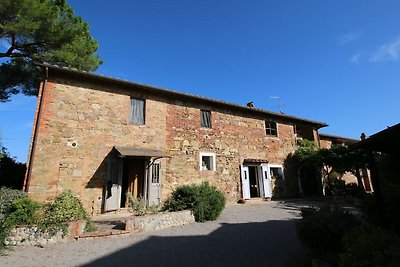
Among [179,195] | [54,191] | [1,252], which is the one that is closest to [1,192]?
[54,191]

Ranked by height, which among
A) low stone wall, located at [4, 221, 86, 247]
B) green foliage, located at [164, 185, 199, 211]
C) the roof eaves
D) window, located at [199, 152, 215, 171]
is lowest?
low stone wall, located at [4, 221, 86, 247]

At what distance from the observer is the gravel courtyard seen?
521 centimetres

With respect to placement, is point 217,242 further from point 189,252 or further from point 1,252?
point 1,252

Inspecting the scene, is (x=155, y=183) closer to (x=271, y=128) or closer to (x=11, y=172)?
(x=11, y=172)

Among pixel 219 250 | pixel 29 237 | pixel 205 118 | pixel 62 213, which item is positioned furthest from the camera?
pixel 205 118

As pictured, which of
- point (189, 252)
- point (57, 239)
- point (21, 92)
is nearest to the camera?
point (189, 252)

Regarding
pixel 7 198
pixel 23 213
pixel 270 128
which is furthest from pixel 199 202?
pixel 270 128

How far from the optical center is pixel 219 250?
587 cm

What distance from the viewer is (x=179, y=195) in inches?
373

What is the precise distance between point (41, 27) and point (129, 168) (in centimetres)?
Answer: 792

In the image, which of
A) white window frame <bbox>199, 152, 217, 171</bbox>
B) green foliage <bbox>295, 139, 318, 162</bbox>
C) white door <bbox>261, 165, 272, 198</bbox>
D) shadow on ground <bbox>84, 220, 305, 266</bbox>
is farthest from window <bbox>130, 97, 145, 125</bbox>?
green foliage <bbox>295, 139, 318, 162</bbox>

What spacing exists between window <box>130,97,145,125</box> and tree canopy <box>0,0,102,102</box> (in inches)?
167

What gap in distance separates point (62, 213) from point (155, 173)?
443cm

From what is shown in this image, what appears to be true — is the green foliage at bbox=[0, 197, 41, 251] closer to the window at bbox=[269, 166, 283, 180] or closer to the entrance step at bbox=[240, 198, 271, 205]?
A: the entrance step at bbox=[240, 198, 271, 205]
